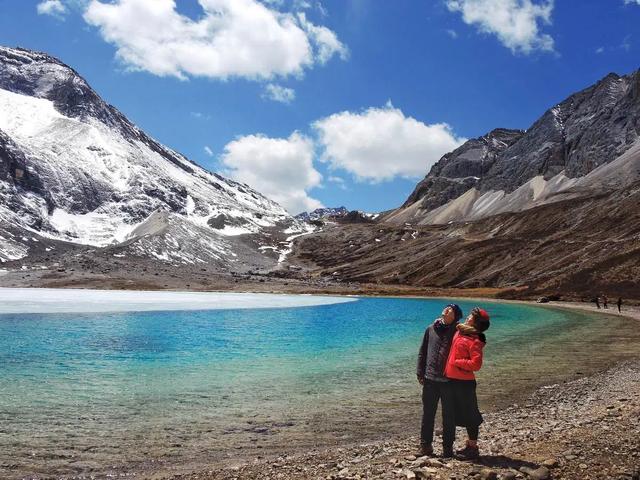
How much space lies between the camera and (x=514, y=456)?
11562 mm

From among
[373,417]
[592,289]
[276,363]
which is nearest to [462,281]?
[592,289]

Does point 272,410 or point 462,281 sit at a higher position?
point 462,281

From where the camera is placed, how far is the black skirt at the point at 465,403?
11.7 m

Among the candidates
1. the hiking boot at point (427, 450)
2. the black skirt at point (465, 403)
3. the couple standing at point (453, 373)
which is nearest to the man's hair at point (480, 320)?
the couple standing at point (453, 373)

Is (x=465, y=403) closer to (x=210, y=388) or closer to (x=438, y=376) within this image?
(x=438, y=376)

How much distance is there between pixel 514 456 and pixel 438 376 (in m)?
2.34

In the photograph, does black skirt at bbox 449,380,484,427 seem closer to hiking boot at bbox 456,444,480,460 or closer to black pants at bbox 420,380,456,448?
black pants at bbox 420,380,456,448

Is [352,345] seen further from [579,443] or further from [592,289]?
[592,289]

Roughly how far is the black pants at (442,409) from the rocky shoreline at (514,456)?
59 centimetres

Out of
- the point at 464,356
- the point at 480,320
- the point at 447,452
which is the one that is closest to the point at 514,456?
the point at 447,452

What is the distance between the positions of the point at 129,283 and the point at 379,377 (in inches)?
5019

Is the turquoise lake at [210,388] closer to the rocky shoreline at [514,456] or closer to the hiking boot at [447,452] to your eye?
the rocky shoreline at [514,456]

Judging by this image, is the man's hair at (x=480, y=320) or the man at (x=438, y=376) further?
the man at (x=438, y=376)

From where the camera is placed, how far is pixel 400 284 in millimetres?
161625
